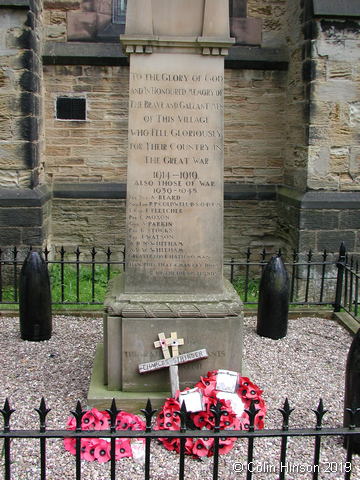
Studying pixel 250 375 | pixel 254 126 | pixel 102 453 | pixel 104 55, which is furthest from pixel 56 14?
pixel 102 453

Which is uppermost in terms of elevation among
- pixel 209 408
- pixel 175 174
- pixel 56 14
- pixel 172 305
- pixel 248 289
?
pixel 56 14

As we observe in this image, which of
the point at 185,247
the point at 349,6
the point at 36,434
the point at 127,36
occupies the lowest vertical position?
the point at 36,434

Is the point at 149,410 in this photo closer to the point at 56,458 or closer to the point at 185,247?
the point at 56,458

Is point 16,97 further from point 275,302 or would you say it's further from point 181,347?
point 181,347

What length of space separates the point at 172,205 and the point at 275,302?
2205 millimetres

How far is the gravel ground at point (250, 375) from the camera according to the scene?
3.46 meters

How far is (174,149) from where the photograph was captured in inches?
162

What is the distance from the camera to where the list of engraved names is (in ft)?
13.3

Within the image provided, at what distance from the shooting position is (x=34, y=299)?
5570 millimetres

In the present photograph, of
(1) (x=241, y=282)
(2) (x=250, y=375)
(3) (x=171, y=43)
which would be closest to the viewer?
(3) (x=171, y=43)

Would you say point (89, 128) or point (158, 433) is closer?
point (158, 433)

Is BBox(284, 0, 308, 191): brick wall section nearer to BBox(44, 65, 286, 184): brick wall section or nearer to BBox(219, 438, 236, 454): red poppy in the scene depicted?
BBox(44, 65, 286, 184): brick wall section

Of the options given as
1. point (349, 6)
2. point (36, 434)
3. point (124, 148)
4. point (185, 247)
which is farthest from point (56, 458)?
point (349, 6)

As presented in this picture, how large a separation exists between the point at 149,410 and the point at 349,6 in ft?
21.8
